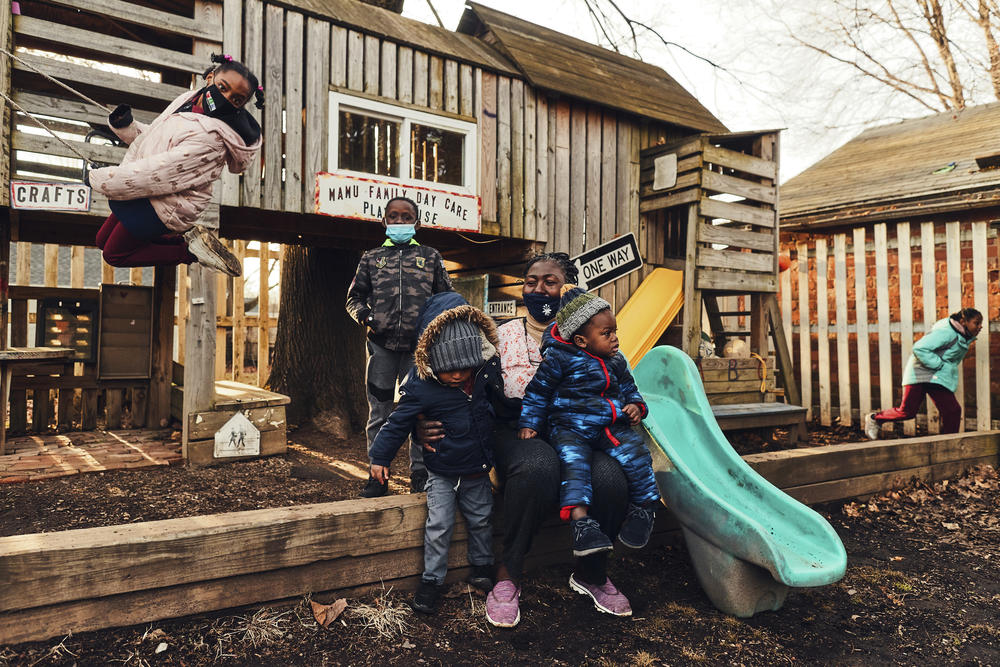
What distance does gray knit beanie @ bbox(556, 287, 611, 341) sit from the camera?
3.01 meters

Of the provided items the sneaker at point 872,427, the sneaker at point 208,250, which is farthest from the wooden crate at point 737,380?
the sneaker at point 208,250

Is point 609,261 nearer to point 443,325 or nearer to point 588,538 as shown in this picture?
point 443,325

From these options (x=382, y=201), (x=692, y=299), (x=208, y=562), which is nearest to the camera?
(x=208, y=562)

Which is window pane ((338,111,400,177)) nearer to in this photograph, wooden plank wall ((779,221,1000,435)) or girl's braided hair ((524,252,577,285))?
girl's braided hair ((524,252,577,285))

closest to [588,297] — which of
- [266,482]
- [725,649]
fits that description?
[725,649]

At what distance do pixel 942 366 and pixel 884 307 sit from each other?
1266 mm

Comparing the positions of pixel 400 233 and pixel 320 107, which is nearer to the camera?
pixel 400 233

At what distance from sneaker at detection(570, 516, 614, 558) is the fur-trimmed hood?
888mm

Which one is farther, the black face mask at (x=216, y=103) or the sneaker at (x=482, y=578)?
the sneaker at (x=482, y=578)

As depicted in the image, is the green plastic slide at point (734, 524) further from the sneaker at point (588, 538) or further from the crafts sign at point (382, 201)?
the crafts sign at point (382, 201)

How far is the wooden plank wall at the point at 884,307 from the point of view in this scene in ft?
23.6

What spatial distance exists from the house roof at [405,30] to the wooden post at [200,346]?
2.64 metres

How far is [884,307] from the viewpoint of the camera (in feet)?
25.1

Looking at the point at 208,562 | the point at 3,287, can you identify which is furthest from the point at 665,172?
the point at 3,287
